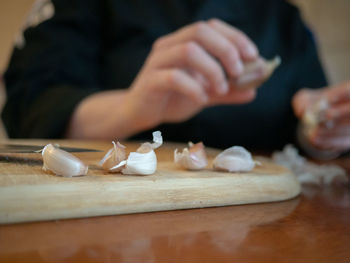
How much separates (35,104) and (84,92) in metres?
0.13

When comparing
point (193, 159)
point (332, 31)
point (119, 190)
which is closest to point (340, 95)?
point (193, 159)

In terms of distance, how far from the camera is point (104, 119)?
80 cm

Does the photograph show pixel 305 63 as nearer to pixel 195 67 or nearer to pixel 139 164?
pixel 195 67

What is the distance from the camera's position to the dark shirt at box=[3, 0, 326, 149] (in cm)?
90

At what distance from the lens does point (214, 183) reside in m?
0.34

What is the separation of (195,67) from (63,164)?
362 millimetres

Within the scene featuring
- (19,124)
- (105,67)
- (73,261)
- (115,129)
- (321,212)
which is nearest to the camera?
(73,261)

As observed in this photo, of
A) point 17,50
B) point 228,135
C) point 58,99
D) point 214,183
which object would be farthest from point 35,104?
point 214,183

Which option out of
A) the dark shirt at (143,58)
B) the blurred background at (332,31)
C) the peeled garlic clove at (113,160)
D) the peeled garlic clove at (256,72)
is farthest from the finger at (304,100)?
the blurred background at (332,31)

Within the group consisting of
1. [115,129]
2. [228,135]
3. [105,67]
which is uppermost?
[105,67]

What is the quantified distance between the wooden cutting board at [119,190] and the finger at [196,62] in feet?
0.86

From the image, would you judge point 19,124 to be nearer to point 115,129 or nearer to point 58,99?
point 58,99

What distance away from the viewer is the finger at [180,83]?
61cm

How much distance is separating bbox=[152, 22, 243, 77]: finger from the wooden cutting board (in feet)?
0.86
